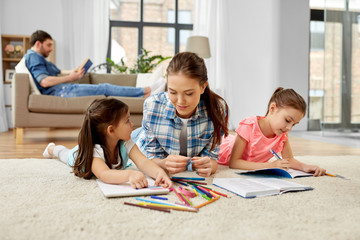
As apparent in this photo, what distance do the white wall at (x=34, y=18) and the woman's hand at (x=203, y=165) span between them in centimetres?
432

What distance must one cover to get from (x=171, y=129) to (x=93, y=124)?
0.35 meters

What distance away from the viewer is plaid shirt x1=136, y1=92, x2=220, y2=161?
1.43m

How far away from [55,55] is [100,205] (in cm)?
463

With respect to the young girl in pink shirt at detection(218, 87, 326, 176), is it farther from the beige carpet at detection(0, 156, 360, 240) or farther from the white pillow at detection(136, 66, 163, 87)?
the white pillow at detection(136, 66, 163, 87)

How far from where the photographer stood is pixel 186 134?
148cm

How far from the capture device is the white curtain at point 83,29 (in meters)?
5.05

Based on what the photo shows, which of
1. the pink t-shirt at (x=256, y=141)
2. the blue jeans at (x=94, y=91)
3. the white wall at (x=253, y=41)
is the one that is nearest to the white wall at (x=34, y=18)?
the white wall at (x=253, y=41)

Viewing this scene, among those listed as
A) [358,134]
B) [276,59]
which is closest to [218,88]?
[276,59]

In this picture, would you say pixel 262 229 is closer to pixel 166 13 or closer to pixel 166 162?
pixel 166 162

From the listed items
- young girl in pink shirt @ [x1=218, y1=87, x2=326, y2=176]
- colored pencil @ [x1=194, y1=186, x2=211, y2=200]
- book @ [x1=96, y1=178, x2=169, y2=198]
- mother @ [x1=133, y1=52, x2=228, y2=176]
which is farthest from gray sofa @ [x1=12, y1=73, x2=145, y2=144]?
colored pencil @ [x1=194, y1=186, x2=211, y2=200]

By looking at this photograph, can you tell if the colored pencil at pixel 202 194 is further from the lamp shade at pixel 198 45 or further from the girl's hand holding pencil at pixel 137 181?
the lamp shade at pixel 198 45

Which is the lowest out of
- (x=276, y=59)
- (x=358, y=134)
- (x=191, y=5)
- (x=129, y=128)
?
(x=358, y=134)

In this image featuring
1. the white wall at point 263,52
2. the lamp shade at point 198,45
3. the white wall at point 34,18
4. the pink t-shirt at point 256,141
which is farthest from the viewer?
the white wall at point 34,18

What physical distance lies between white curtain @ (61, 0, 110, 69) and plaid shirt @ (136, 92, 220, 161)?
12.9ft
